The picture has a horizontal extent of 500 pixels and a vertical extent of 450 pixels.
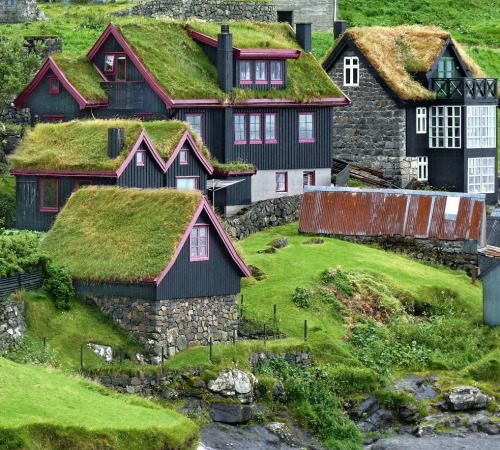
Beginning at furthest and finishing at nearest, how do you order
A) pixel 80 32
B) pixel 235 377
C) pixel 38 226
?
pixel 80 32, pixel 38 226, pixel 235 377

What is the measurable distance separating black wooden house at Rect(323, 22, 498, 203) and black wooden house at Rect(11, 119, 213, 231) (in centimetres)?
1903

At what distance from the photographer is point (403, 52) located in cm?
9019

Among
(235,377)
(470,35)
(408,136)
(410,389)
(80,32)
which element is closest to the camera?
(235,377)

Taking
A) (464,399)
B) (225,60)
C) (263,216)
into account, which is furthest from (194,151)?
(464,399)

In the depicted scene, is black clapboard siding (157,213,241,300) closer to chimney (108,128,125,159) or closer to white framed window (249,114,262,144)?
chimney (108,128,125,159)

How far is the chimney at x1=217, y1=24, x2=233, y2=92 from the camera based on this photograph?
77312 mm

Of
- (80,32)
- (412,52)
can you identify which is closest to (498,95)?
(412,52)

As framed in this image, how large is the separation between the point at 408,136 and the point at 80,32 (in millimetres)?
18418

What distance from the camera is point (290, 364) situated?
60500 mm

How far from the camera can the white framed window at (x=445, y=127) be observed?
88.1 metres

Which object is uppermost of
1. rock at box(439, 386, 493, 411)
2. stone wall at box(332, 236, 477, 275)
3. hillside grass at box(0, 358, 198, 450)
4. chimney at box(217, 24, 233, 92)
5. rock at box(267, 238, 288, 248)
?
chimney at box(217, 24, 233, 92)

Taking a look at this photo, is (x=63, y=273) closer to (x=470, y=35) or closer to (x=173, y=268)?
(x=173, y=268)

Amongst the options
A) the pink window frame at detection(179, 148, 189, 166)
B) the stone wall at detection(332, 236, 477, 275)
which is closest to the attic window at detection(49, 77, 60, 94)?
the pink window frame at detection(179, 148, 189, 166)

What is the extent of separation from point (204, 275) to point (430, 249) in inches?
752
